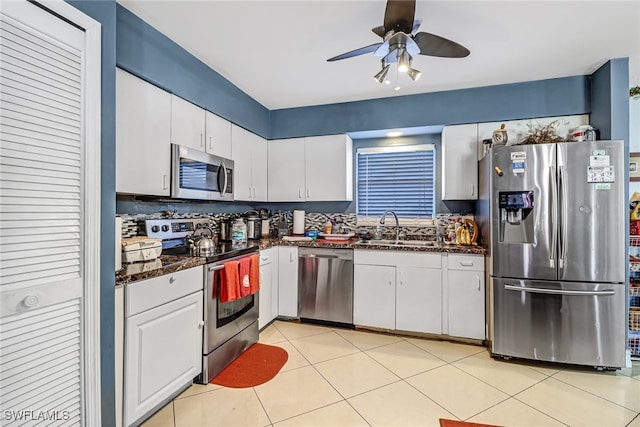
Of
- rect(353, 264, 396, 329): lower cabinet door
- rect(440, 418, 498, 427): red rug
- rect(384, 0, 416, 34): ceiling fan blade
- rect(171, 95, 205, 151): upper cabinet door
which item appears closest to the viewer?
rect(384, 0, 416, 34): ceiling fan blade

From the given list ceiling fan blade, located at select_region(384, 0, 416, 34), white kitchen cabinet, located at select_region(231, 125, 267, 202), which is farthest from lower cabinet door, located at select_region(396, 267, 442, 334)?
ceiling fan blade, located at select_region(384, 0, 416, 34)

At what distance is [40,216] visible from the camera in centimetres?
124

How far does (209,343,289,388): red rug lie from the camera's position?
2215 millimetres

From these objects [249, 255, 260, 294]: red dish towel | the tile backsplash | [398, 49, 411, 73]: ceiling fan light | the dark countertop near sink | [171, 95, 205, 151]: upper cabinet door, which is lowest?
[249, 255, 260, 294]: red dish towel

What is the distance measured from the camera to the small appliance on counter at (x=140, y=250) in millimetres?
1908

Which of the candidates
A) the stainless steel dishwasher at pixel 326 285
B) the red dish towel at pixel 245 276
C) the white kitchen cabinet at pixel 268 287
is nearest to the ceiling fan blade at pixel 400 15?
the red dish towel at pixel 245 276

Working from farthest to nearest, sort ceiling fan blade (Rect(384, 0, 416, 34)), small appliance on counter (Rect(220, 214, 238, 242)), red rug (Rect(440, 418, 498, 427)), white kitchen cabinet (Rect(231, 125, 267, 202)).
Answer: small appliance on counter (Rect(220, 214, 238, 242))
white kitchen cabinet (Rect(231, 125, 267, 202))
red rug (Rect(440, 418, 498, 427))
ceiling fan blade (Rect(384, 0, 416, 34))

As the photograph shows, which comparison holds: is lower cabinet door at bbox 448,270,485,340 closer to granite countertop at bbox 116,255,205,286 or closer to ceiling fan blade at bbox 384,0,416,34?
ceiling fan blade at bbox 384,0,416,34

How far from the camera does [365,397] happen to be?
6.75 feet

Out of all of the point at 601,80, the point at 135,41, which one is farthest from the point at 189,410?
the point at 601,80

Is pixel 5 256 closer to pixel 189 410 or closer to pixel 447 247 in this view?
pixel 189 410

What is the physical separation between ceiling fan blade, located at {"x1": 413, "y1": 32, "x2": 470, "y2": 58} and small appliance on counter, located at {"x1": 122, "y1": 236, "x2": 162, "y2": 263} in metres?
2.15

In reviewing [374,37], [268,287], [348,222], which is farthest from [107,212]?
[348,222]

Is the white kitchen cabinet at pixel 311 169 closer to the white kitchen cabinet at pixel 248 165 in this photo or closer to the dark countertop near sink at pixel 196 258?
the white kitchen cabinet at pixel 248 165
